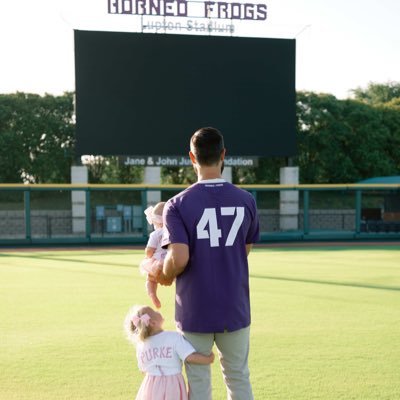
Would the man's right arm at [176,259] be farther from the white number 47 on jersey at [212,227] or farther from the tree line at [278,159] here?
the tree line at [278,159]

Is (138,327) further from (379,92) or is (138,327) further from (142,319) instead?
(379,92)

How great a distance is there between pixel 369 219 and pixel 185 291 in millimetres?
25301

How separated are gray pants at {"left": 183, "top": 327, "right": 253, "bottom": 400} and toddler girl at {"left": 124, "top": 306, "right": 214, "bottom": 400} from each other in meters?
0.12

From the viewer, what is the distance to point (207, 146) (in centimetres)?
338

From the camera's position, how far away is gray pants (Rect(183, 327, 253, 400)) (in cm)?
348

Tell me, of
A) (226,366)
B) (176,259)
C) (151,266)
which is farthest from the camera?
(151,266)

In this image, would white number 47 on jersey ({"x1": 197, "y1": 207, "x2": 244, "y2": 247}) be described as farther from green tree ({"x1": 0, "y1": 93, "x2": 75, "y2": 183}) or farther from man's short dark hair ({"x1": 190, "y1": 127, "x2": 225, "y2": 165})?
green tree ({"x1": 0, "y1": 93, "x2": 75, "y2": 183})

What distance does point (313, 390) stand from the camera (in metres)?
4.92

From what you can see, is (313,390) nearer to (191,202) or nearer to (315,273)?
(191,202)

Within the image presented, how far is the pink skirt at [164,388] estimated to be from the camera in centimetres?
358

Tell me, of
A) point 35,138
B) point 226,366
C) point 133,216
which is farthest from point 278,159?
point 226,366

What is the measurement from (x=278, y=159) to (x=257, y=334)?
29.7 meters

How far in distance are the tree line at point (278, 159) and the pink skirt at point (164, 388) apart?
1206 inches

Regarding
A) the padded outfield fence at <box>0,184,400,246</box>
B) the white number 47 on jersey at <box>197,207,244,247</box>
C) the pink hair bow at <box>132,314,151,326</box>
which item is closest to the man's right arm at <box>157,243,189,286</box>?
the white number 47 on jersey at <box>197,207,244,247</box>
